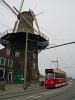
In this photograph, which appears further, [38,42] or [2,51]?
[38,42]

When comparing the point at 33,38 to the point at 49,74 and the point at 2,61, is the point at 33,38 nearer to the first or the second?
the point at 2,61

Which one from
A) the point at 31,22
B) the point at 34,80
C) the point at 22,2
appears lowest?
the point at 34,80

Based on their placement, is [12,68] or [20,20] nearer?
[12,68]

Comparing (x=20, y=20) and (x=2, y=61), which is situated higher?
(x=20, y=20)

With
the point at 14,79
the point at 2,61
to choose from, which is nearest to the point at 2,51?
the point at 2,61

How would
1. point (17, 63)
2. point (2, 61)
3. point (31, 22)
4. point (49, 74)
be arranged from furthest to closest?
1. point (31, 22)
2. point (17, 63)
3. point (2, 61)
4. point (49, 74)

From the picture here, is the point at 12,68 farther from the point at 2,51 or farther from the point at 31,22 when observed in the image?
the point at 31,22

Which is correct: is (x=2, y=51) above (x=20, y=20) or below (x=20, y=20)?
below

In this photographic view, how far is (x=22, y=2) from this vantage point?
159ft

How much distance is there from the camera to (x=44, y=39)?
4569cm

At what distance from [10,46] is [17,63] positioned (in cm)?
460

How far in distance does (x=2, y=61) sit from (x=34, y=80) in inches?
370

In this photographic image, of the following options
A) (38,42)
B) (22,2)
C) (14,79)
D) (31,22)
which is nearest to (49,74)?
(14,79)

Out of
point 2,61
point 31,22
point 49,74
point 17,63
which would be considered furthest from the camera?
point 31,22
